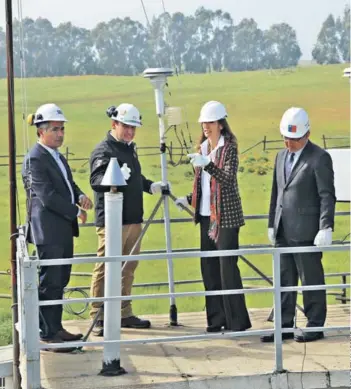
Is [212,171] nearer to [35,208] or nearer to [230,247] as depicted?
[230,247]

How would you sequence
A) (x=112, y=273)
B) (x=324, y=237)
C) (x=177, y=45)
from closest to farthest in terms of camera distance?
(x=112, y=273)
(x=324, y=237)
(x=177, y=45)

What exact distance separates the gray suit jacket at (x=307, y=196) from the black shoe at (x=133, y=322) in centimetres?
139

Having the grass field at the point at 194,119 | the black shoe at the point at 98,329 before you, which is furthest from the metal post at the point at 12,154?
the grass field at the point at 194,119

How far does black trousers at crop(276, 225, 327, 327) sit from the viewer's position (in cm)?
696

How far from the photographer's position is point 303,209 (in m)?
6.88

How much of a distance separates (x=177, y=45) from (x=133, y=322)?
65.2 feet

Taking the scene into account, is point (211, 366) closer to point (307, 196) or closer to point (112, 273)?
point (112, 273)

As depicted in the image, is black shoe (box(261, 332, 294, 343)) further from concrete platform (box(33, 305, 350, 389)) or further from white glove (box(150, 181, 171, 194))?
white glove (box(150, 181, 171, 194))

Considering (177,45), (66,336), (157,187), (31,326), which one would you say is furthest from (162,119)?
(177,45)

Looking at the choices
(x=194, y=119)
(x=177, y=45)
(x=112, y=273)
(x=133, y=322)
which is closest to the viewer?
(x=112, y=273)

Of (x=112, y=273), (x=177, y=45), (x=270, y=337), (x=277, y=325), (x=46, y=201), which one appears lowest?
(x=270, y=337)

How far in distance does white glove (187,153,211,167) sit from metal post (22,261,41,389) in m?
1.41

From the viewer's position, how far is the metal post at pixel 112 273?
20.1 feet

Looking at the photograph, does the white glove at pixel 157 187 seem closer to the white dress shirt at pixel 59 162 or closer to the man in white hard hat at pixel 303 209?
the white dress shirt at pixel 59 162
